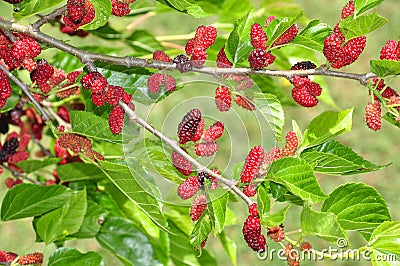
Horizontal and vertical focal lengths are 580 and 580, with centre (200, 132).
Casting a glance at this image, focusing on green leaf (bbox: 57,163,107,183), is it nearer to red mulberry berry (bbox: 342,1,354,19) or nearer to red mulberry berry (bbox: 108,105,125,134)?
red mulberry berry (bbox: 108,105,125,134)

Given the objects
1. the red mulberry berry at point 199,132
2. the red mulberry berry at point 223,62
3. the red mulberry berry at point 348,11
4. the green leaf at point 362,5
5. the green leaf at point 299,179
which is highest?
the green leaf at point 362,5

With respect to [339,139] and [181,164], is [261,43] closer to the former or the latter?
[181,164]

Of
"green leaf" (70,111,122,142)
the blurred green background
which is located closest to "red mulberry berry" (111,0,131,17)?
"green leaf" (70,111,122,142)

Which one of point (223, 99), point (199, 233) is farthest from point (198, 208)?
point (223, 99)

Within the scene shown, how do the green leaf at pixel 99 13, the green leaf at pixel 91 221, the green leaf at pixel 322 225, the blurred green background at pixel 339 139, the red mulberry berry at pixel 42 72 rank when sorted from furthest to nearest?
the blurred green background at pixel 339 139 → the green leaf at pixel 91 221 → the red mulberry berry at pixel 42 72 → the green leaf at pixel 99 13 → the green leaf at pixel 322 225

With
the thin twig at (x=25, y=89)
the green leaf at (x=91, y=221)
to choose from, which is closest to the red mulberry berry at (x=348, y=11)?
the thin twig at (x=25, y=89)

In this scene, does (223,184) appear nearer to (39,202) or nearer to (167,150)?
Result: (167,150)

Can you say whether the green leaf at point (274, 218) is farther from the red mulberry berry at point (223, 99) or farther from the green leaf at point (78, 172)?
the green leaf at point (78, 172)
